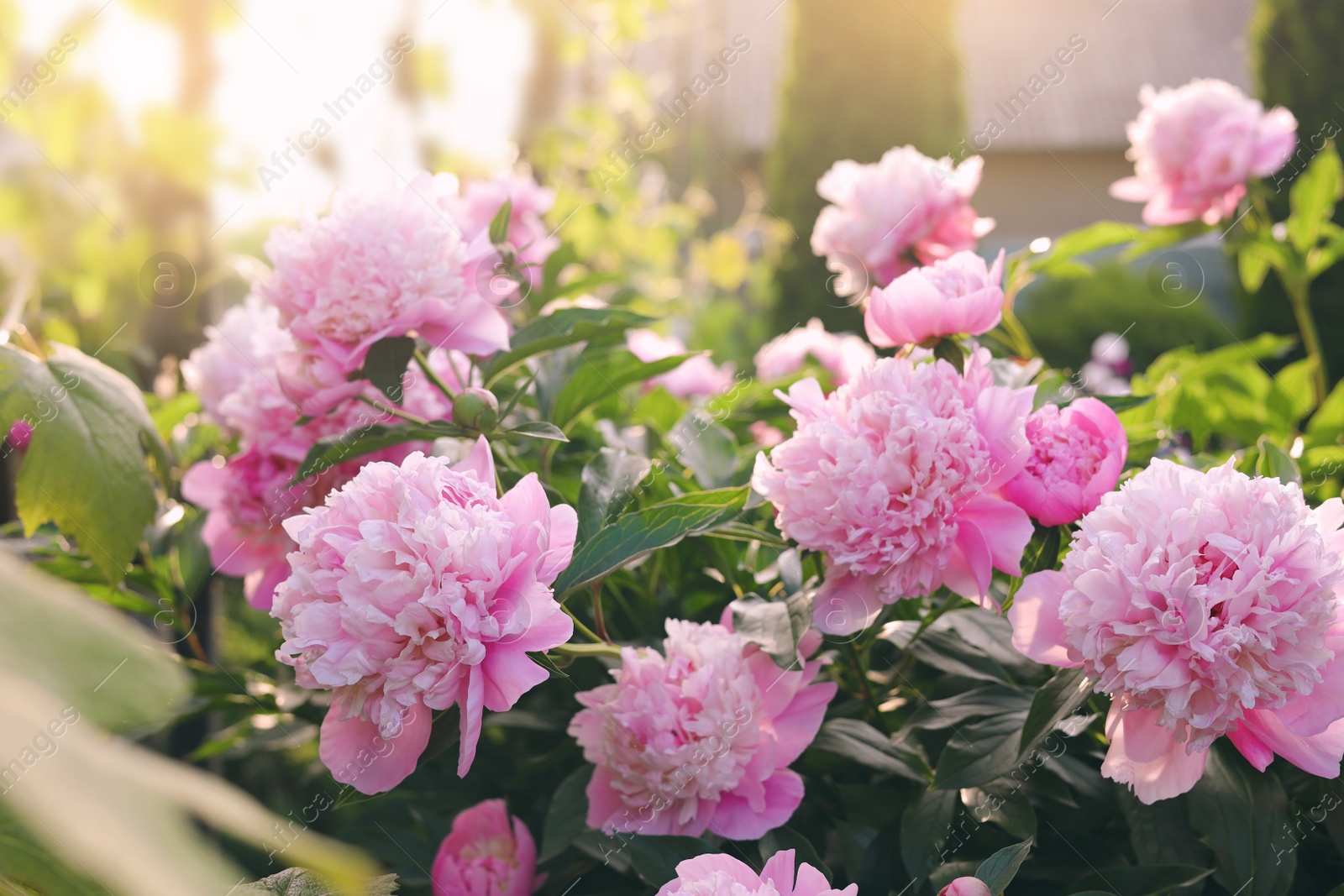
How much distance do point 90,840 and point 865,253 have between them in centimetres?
124

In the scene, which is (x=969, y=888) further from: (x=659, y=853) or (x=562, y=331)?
(x=562, y=331)

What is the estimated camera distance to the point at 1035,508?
761 mm

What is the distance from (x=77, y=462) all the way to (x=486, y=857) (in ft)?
1.86

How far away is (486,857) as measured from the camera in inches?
35.4

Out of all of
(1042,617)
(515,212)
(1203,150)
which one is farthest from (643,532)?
(1203,150)

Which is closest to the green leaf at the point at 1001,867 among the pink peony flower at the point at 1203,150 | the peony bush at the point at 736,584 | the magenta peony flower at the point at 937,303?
the peony bush at the point at 736,584

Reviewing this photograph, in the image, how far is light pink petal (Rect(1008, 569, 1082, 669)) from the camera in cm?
70

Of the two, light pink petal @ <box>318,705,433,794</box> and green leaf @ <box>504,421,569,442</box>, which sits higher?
green leaf @ <box>504,421,569,442</box>

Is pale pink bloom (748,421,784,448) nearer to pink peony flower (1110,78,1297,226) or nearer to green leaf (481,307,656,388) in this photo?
green leaf (481,307,656,388)

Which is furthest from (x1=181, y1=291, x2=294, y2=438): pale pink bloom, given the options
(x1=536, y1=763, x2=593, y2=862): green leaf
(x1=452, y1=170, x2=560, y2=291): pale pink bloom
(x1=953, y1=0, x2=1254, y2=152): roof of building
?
(x1=953, y1=0, x2=1254, y2=152): roof of building

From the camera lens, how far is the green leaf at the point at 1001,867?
0.60 metres

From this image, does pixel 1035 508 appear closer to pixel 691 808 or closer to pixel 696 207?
pixel 691 808

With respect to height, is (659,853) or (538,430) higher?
(538,430)

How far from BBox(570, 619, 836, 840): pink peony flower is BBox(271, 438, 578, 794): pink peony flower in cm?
17
